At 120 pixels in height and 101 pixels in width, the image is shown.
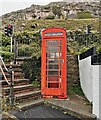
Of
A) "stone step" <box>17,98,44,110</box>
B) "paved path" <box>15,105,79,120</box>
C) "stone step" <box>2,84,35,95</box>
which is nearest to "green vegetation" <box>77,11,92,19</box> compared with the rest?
"stone step" <box>2,84,35,95</box>

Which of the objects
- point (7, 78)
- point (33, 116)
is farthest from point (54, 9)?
point (33, 116)

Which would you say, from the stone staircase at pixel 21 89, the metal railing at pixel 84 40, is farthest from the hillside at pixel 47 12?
the stone staircase at pixel 21 89

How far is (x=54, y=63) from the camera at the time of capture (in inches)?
271

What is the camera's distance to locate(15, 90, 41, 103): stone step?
6004 mm

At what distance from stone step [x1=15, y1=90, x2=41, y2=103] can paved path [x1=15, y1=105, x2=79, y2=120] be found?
42 cm

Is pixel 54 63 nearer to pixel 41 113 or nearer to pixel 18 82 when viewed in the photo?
pixel 18 82

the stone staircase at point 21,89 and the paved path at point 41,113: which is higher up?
the stone staircase at point 21,89

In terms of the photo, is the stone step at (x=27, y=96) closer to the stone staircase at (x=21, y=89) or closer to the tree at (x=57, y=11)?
the stone staircase at (x=21, y=89)

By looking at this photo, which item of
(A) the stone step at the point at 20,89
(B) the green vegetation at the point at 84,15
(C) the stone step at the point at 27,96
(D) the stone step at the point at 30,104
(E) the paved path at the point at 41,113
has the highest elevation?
(B) the green vegetation at the point at 84,15

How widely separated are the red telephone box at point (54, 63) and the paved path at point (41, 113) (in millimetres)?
972

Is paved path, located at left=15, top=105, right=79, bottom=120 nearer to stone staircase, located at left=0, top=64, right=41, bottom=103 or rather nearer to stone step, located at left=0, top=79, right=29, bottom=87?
stone staircase, located at left=0, top=64, right=41, bottom=103

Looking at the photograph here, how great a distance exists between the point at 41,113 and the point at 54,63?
1866mm

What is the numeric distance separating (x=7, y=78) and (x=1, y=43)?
4.13 metres

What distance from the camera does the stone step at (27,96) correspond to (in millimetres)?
6004
